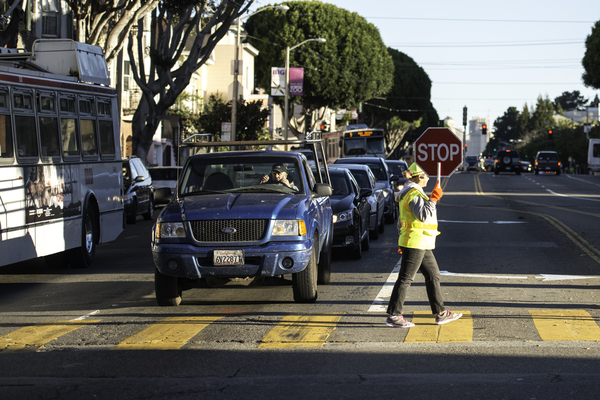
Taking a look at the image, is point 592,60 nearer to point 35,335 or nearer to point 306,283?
point 306,283

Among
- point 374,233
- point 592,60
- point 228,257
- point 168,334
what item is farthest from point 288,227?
point 592,60

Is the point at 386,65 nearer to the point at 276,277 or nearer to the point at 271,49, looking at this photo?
the point at 271,49

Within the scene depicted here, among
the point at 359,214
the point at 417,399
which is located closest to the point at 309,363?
the point at 417,399

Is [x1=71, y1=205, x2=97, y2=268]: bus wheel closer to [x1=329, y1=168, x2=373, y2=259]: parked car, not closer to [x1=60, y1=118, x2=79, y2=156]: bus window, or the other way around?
[x1=60, y1=118, x2=79, y2=156]: bus window

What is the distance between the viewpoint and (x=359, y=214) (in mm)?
14031

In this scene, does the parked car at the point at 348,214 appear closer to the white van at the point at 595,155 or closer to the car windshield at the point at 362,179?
the car windshield at the point at 362,179

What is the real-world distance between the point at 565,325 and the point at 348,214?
18.8 feet

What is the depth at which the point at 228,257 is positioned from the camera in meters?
8.80

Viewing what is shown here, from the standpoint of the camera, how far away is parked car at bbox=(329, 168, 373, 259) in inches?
532

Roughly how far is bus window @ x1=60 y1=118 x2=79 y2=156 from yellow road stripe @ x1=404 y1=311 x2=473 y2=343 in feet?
21.7

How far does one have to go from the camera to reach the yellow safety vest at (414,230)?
325 inches

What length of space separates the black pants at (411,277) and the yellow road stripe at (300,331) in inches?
26.4

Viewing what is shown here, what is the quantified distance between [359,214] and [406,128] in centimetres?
8377

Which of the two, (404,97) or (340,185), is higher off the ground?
(404,97)
